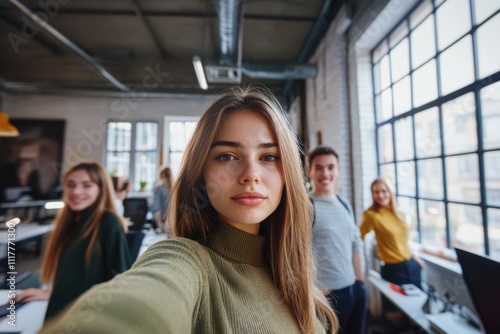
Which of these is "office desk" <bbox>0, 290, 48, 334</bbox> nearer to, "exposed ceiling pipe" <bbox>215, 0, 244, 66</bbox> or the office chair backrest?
the office chair backrest

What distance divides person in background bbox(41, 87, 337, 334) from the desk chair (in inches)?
145

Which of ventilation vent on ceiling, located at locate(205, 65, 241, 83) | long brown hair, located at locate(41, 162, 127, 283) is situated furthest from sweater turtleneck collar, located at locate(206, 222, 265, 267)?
ventilation vent on ceiling, located at locate(205, 65, 241, 83)

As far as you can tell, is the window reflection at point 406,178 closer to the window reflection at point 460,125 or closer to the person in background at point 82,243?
the window reflection at point 460,125

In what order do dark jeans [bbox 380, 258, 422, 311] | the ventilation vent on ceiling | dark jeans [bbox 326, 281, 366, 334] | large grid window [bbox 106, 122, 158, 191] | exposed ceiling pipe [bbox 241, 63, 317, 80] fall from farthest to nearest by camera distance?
large grid window [bbox 106, 122, 158, 191], exposed ceiling pipe [bbox 241, 63, 317, 80], the ventilation vent on ceiling, dark jeans [bbox 380, 258, 422, 311], dark jeans [bbox 326, 281, 366, 334]

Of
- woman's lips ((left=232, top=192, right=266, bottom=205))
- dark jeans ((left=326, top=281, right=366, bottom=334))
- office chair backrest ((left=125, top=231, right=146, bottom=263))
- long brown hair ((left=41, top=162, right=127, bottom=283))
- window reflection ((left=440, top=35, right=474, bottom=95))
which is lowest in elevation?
dark jeans ((left=326, top=281, right=366, bottom=334))

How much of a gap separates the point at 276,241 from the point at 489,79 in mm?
2039

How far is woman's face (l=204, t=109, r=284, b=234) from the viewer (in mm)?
623

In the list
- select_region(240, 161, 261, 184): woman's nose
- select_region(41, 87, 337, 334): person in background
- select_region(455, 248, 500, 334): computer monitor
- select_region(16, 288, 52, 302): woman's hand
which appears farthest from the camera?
select_region(16, 288, 52, 302): woman's hand

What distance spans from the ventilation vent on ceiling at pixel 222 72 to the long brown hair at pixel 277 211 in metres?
3.31

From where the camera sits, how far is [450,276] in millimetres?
1890

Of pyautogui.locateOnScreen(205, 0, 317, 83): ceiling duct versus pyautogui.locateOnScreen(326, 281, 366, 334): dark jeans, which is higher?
pyautogui.locateOnScreen(205, 0, 317, 83): ceiling duct

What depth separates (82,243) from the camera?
1396mm

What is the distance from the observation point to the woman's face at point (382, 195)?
87.6 inches

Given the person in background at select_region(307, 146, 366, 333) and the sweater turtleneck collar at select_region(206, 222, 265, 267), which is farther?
the person in background at select_region(307, 146, 366, 333)
